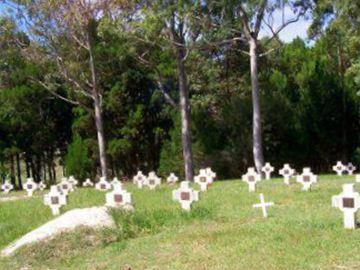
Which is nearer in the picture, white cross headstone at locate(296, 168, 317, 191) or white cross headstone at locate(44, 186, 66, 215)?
white cross headstone at locate(44, 186, 66, 215)

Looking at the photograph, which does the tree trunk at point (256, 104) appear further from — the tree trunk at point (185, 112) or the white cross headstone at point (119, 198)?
the white cross headstone at point (119, 198)

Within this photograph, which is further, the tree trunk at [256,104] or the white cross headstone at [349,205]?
the tree trunk at [256,104]

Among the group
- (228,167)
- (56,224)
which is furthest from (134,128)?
(56,224)

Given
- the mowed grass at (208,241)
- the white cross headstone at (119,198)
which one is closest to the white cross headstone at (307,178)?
the mowed grass at (208,241)

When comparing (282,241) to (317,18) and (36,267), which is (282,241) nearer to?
(36,267)

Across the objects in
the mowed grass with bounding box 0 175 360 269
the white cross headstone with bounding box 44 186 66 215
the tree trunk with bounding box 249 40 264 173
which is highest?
the tree trunk with bounding box 249 40 264 173

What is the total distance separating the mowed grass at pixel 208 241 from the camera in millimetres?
7688

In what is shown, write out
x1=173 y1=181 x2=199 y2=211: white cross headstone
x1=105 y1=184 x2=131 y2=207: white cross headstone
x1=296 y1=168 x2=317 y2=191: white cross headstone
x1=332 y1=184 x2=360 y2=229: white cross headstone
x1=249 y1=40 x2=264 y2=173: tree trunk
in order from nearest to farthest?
x1=332 y1=184 x2=360 y2=229: white cross headstone < x1=173 y1=181 x2=199 y2=211: white cross headstone < x1=105 y1=184 x2=131 y2=207: white cross headstone < x1=296 y1=168 x2=317 y2=191: white cross headstone < x1=249 y1=40 x2=264 y2=173: tree trunk

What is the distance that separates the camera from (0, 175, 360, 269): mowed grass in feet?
Result: 25.2

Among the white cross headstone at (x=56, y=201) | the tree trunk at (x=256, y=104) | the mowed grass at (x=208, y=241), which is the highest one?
the tree trunk at (x=256, y=104)

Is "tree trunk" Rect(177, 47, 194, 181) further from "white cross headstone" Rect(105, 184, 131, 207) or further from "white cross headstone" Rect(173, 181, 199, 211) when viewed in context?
"white cross headstone" Rect(173, 181, 199, 211)

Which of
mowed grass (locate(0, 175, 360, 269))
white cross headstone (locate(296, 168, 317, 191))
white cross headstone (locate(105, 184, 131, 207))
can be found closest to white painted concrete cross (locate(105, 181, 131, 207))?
white cross headstone (locate(105, 184, 131, 207))

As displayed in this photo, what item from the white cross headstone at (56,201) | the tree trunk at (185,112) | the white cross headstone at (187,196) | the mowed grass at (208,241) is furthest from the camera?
the tree trunk at (185,112)

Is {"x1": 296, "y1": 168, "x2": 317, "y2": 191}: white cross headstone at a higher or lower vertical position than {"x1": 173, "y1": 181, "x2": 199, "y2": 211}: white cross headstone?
lower
